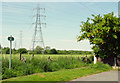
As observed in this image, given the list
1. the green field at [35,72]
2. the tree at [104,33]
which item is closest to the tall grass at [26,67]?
the green field at [35,72]

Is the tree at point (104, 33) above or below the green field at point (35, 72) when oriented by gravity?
above

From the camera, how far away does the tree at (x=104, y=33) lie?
1517 centimetres

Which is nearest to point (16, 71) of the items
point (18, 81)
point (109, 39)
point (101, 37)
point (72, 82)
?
point (18, 81)

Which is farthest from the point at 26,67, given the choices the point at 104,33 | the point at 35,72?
the point at 104,33

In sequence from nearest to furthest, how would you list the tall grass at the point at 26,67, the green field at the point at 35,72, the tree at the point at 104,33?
the green field at the point at 35,72 → the tall grass at the point at 26,67 → the tree at the point at 104,33

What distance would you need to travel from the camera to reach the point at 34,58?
509 inches

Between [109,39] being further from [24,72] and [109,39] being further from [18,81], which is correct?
[18,81]

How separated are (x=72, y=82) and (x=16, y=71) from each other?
401 centimetres

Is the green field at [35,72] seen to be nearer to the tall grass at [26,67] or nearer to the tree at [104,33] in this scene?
the tall grass at [26,67]

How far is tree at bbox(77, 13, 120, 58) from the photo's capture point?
49.8 feet

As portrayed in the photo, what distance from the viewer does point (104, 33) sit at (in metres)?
15.1

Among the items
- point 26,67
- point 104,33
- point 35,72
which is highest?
point 104,33

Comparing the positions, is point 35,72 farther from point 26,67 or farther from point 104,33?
point 104,33

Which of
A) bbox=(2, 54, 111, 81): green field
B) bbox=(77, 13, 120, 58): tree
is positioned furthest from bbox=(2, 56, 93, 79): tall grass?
bbox=(77, 13, 120, 58): tree
